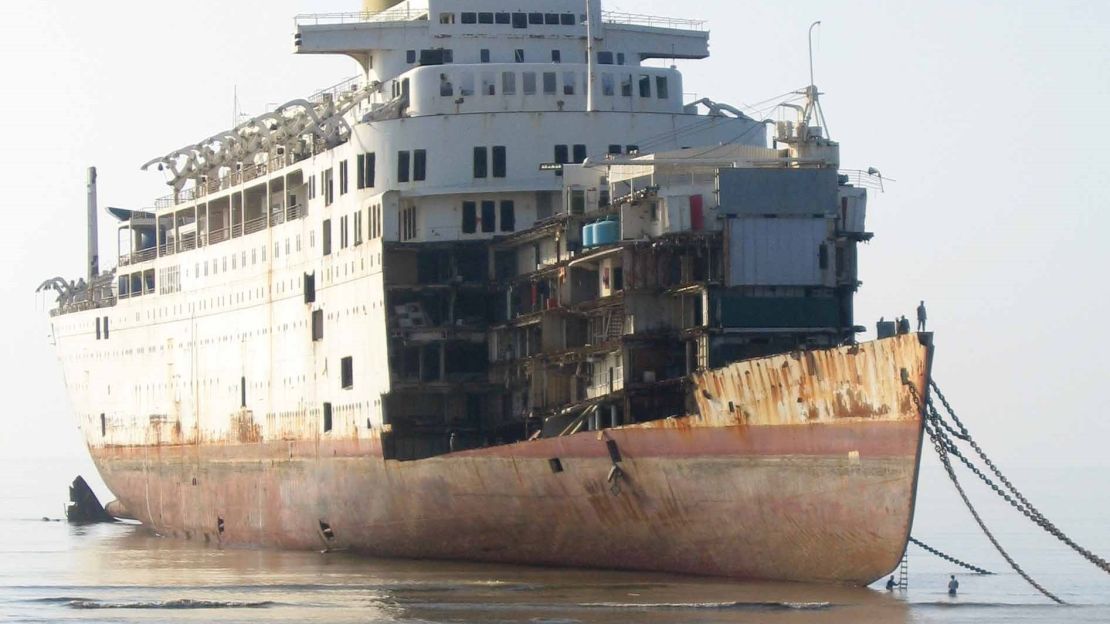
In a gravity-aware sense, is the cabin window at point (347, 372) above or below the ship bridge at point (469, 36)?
below

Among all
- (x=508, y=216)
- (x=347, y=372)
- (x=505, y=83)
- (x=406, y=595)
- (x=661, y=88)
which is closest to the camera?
(x=406, y=595)

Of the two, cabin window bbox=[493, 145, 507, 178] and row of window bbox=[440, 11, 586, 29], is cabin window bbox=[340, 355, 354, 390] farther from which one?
row of window bbox=[440, 11, 586, 29]

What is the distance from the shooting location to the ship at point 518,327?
34.2m

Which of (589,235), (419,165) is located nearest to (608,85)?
(419,165)

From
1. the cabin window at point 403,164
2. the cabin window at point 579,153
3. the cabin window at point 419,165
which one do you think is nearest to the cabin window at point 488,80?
the cabin window at point 419,165

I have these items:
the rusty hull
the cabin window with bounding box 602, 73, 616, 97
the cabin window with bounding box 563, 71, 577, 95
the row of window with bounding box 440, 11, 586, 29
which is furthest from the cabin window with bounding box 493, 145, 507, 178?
the rusty hull

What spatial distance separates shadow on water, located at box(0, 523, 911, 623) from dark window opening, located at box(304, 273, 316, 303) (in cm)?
624

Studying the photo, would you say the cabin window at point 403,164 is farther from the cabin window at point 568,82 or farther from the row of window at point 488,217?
the cabin window at point 568,82

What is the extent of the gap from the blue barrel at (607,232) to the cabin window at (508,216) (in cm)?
634

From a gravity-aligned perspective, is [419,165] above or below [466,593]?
above

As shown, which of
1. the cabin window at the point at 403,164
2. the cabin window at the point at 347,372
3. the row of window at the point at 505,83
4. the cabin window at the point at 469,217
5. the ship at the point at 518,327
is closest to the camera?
the ship at the point at 518,327

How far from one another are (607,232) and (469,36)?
1246 cm

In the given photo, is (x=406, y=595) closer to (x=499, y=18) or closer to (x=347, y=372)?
(x=347, y=372)

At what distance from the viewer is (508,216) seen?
4438cm
